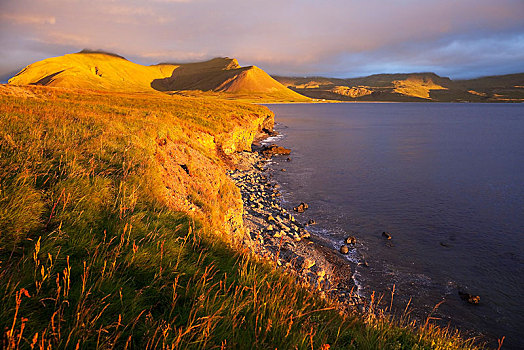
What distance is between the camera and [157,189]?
302 inches

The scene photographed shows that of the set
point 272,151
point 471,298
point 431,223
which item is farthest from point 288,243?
point 272,151

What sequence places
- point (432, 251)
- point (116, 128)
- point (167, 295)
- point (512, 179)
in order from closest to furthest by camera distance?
point (167, 295)
point (116, 128)
point (432, 251)
point (512, 179)

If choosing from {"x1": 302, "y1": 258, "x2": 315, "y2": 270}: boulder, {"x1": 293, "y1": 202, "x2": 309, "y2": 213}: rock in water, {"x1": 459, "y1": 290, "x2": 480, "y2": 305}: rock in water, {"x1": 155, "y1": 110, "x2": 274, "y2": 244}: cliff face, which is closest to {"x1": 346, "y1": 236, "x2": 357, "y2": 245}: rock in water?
Answer: {"x1": 302, "y1": 258, "x2": 315, "y2": 270}: boulder

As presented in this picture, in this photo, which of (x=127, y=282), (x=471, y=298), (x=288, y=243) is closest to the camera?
(x=127, y=282)

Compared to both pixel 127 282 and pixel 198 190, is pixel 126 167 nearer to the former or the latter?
pixel 198 190

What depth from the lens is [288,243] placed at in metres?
16.1

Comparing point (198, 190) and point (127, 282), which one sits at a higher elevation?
point (127, 282)

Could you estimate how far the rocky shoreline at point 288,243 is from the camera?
12234mm

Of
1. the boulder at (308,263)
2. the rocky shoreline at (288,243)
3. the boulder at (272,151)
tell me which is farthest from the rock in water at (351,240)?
the boulder at (272,151)

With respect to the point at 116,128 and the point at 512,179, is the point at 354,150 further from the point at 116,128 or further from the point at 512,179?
the point at 116,128

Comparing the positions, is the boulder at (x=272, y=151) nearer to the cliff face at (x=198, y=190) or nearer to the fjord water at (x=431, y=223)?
the fjord water at (x=431, y=223)

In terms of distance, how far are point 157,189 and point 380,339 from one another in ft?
21.1

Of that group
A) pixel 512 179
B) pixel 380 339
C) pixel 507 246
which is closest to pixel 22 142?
pixel 380 339

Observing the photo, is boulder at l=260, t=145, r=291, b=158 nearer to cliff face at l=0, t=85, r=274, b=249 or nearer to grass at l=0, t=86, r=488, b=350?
cliff face at l=0, t=85, r=274, b=249
